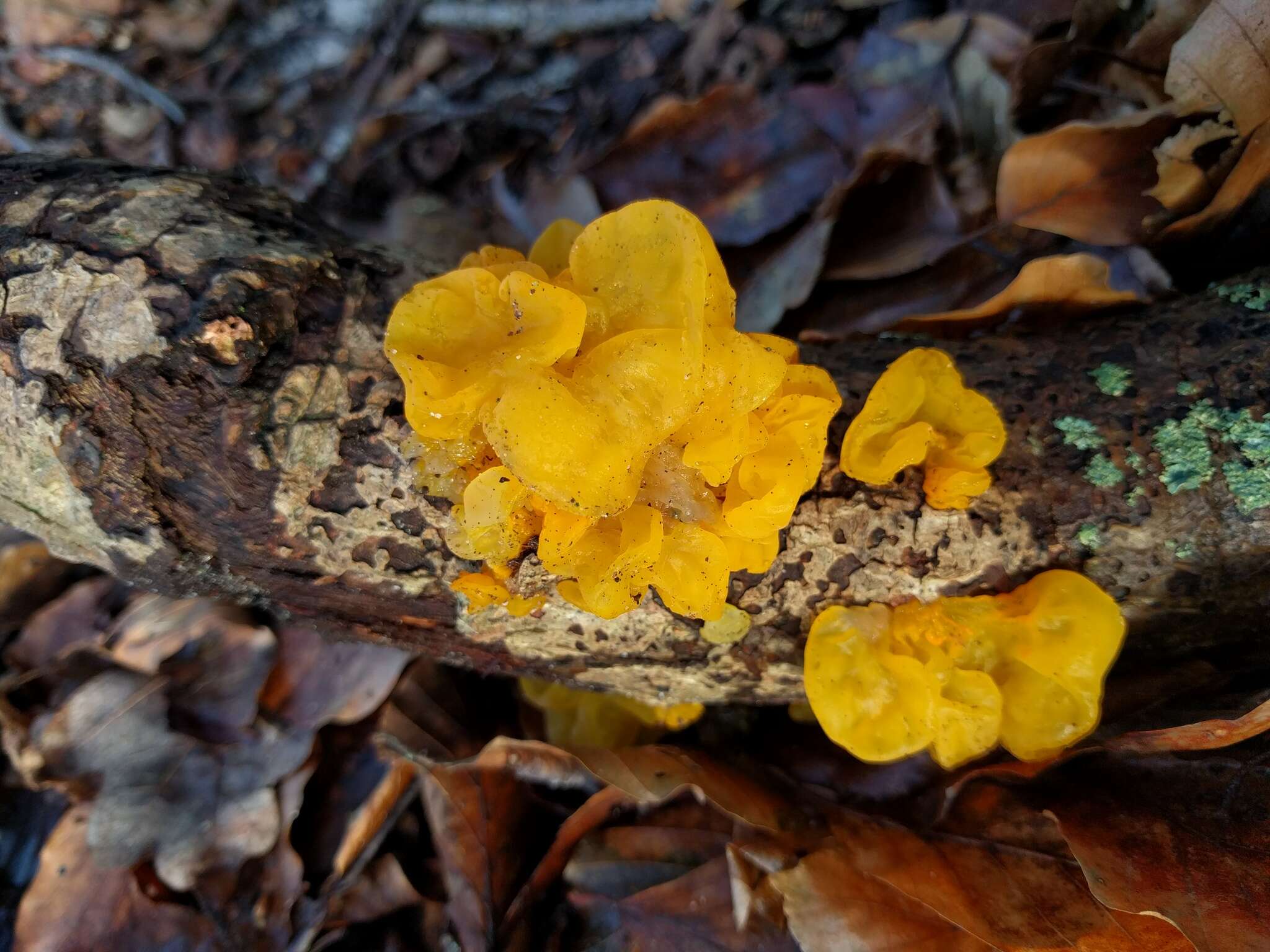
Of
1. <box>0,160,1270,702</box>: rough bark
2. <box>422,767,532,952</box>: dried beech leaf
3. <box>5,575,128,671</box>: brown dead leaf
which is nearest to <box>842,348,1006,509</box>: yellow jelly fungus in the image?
<box>0,160,1270,702</box>: rough bark

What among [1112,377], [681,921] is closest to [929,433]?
[1112,377]

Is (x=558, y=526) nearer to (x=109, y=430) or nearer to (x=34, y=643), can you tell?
(x=109, y=430)

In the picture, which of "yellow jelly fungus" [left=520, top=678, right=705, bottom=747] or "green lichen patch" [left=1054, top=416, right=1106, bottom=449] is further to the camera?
"yellow jelly fungus" [left=520, top=678, right=705, bottom=747]

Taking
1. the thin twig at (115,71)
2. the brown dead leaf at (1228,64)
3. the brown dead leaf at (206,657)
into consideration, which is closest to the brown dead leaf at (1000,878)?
the brown dead leaf at (1228,64)

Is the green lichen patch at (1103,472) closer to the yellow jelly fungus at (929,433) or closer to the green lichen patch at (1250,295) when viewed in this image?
the yellow jelly fungus at (929,433)

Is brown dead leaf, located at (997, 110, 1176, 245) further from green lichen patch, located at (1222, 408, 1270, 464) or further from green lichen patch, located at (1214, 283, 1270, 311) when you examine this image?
green lichen patch, located at (1222, 408, 1270, 464)

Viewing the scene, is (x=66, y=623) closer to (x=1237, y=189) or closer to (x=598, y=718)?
(x=598, y=718)
